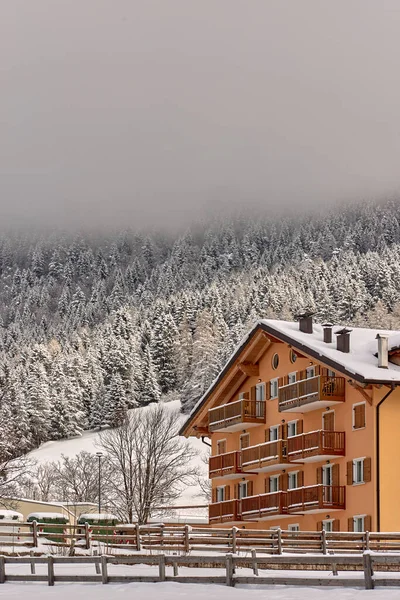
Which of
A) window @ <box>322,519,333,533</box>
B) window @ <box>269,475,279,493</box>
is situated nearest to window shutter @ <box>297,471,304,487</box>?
window @ <box>269,475,279,493</box>

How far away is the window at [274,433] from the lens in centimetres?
6431

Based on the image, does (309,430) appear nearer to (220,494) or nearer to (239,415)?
(239,415)

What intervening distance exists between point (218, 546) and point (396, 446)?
1558 cm

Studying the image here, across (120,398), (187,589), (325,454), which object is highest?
(120,398)

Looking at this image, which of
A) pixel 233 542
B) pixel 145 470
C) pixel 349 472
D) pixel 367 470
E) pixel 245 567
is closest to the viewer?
pixel 245 567

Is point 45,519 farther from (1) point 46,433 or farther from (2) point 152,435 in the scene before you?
(1) point 46,433

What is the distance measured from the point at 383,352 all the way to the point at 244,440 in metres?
14.3

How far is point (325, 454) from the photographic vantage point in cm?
5706

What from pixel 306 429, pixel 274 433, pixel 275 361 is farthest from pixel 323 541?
pixel 275 361

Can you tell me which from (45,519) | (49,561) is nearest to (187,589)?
(49,561)

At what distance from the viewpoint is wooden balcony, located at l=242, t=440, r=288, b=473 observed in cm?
6153

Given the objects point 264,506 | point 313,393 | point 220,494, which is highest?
point 313,393

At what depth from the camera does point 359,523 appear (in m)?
55.0

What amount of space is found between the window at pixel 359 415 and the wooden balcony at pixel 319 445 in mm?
1271
